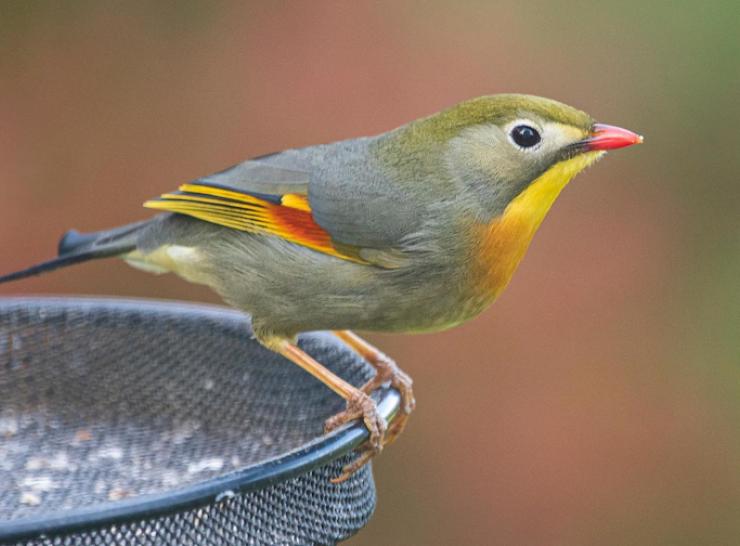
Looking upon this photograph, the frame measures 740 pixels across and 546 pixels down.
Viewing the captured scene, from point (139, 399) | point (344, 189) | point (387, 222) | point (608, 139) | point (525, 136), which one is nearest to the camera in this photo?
point (608, 139)

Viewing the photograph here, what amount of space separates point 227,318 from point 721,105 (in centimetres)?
340

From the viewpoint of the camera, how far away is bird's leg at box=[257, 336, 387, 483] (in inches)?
141

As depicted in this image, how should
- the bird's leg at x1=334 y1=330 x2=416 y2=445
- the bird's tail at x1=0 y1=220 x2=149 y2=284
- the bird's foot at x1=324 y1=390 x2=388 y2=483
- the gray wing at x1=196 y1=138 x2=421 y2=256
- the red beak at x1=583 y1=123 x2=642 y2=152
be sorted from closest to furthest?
1. the bird's foot at x1=324 y1=390 x2=388 y2=483
2. the red beak at x1=583 y1=123 x2=642 y2=152
3. the gray wing at x1=196 y1=138 x2=421 y2=256
4. the bird's leg at x1=334 y1=330 x2=416 y2=445
5. the bird's tail at x1=0 y1=220 x2=149 y2=284

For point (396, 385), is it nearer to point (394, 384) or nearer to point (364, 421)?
point (394, 384)

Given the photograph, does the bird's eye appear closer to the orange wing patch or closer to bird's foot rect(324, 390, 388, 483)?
the orange wing patch

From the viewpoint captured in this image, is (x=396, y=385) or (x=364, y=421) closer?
(x=364, y=421)

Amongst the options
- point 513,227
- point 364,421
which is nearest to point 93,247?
point 364,421

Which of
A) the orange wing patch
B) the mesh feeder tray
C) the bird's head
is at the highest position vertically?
the bird's head

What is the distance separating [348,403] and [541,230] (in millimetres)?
2945

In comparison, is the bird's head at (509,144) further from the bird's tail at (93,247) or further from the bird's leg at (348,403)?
the bird's tail at (93,247)

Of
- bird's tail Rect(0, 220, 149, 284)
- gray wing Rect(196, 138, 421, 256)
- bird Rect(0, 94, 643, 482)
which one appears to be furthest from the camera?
bird's tail Rect(0, 220, 149, 284)

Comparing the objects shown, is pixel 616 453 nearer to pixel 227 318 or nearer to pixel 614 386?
pixel 614 386

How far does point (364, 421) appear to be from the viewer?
11.7ft

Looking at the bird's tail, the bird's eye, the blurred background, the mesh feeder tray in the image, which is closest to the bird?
Answer: the bird's eye
